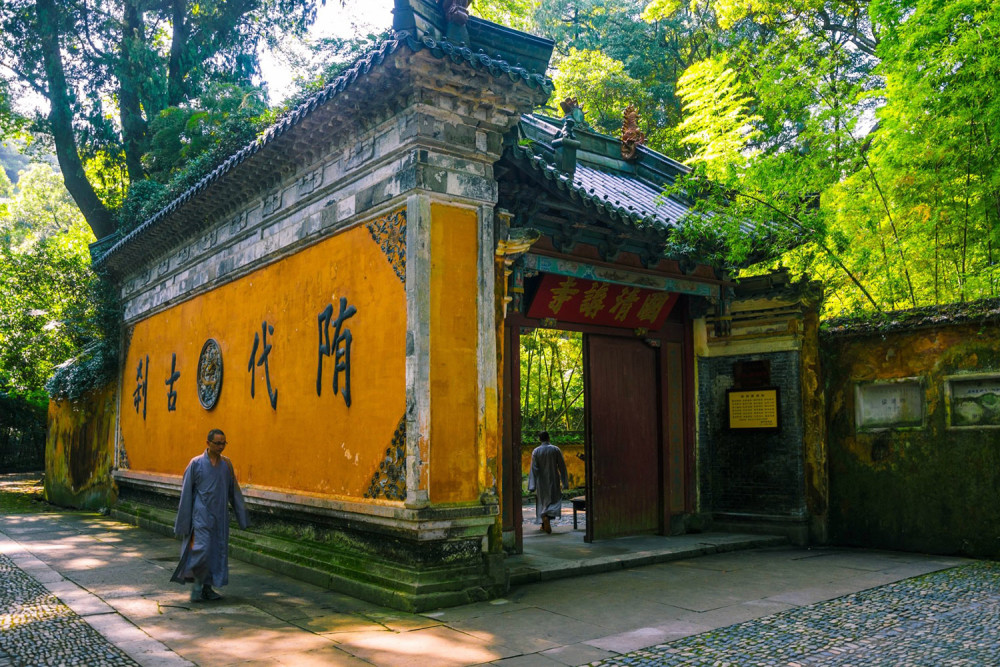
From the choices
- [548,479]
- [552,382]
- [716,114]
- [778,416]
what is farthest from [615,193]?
[552,382]

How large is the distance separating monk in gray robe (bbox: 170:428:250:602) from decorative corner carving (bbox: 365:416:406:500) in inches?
48.0

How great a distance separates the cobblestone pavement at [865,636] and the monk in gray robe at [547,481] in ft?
15.3

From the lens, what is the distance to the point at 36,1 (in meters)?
16.7

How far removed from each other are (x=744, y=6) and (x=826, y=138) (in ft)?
31.7

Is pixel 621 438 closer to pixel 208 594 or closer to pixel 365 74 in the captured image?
pixel 208 594

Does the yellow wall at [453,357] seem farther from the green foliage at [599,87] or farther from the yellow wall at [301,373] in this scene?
the green foliage at [599,87]

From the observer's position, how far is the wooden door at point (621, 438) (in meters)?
8.85

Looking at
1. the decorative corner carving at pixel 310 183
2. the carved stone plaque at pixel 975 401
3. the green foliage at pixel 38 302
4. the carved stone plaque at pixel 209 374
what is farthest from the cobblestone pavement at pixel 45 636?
the green foliage at pixel 38 302

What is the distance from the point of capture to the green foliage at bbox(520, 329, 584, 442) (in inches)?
715

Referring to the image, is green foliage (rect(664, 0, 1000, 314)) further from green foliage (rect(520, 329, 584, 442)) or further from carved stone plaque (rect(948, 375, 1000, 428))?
green foliage (rect(520, 329, 584, 442))

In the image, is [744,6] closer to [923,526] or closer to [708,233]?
[708,233]

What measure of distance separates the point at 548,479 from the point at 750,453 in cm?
276

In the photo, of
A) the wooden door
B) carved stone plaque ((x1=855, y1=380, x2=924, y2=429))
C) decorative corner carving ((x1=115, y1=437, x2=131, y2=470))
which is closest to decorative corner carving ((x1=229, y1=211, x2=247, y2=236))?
the wooden door

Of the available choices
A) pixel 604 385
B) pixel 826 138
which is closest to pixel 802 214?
pixel 826 138
